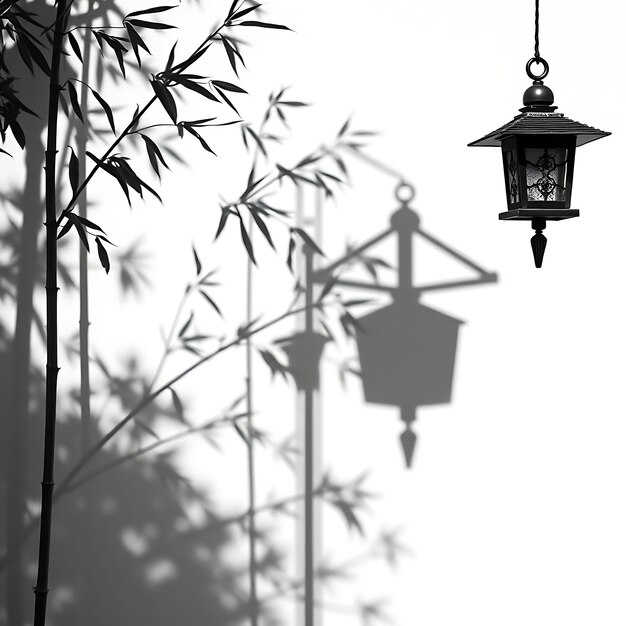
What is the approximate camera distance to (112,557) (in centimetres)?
318

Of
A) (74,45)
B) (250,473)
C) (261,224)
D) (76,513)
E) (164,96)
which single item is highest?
(74,45)

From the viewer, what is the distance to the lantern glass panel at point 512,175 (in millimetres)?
2579

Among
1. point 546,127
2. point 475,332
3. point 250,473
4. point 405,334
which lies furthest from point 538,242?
point 250,473

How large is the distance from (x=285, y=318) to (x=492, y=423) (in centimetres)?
93

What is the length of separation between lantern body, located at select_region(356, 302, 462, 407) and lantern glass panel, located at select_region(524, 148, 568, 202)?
2.56ft

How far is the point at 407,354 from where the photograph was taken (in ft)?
10.5

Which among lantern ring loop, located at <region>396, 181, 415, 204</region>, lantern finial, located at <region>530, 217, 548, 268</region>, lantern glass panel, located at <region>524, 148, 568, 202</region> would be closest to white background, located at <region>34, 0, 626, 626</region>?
lantern ring loop, located at <region>396, 181, 415, 204</region>

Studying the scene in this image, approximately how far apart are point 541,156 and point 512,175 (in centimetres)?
12

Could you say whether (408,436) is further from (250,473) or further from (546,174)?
(546,174)

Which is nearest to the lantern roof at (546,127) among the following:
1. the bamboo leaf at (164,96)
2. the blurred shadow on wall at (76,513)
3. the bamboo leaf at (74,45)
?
the bamboo leaf at (164,96)

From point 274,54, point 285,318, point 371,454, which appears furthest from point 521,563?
point 274,54

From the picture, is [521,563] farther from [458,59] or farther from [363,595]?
[458,59]

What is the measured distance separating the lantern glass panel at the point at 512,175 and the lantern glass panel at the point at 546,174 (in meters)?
0.05

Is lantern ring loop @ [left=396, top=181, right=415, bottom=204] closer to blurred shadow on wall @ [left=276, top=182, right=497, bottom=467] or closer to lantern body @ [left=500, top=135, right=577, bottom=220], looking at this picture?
blurred shadow on wall @ [left=276, top=182, right=497, bottom=467]
